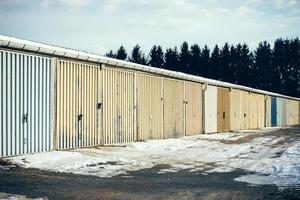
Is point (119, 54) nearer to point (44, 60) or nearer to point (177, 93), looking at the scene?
point (177, 93)

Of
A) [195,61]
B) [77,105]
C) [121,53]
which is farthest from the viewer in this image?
[121,53]

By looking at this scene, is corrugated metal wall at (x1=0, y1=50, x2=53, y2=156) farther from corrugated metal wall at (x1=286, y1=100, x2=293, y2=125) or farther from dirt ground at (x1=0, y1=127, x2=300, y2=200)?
corrugated metal wall at (x1=286, y1=100, x2=293, y2=125)

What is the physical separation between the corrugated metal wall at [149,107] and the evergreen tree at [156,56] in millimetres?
67793

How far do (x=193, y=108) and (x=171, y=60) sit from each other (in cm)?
6381

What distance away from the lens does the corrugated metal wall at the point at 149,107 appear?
1895 cm

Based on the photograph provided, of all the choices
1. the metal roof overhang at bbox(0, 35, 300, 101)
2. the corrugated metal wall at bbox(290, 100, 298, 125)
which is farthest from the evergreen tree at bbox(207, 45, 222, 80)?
the metal roof overhang at bbox(0, 35, 300, 101)

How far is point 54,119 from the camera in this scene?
44.0ft

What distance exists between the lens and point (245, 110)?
118ft

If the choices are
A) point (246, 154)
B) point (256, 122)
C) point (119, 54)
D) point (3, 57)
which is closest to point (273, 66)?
point (119, 54)

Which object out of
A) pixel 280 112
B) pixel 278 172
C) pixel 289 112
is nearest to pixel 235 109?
pixel 280 112

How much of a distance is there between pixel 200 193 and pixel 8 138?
6.19 m

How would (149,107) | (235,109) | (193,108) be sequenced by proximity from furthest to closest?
1. (235,109)
2. (193,108)
3. (149,107)

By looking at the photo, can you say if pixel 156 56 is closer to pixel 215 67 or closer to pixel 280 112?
pixel 215 67

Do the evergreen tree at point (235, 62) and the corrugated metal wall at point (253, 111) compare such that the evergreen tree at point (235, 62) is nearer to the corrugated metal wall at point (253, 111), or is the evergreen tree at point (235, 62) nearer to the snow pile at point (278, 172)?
the corrugated metal wall at point (253, 111)
